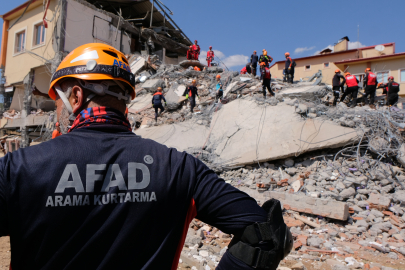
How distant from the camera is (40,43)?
15.0m

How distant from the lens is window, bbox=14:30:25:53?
1609 cm

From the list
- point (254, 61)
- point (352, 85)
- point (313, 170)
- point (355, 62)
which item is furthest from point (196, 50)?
point (313, 170)

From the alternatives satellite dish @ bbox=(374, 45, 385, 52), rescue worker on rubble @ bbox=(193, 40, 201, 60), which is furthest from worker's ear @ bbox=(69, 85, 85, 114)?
satellite dish @ bbox=(374, 45, 385, 52)

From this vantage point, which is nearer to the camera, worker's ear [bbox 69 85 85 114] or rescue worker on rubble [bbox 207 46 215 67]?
worker's ear [bbox 69 85 85 114]

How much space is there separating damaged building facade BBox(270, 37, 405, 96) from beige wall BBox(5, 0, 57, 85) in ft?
63.4

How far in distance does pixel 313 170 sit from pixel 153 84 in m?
10.7

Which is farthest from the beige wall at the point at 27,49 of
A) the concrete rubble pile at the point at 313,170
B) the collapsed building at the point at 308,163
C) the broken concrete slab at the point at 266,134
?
the broken concrete slab at the point at 266,134

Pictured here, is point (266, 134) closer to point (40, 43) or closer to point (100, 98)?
point (100, 98)

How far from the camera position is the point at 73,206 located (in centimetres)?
95

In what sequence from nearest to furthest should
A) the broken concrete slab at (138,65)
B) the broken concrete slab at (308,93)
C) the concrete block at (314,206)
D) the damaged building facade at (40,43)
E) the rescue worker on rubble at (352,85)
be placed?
the concrete block at (314,206) → the rescue worker on rubble at (352,85) → the broken concrete slab at (308,93) → the damaged building facade at (40,43) → the broken concrete slab at (138,65)

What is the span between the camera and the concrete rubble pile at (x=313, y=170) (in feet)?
14.4

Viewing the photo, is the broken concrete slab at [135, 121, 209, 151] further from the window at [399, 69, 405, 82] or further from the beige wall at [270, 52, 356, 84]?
the window at [399, 69, 405, 82]

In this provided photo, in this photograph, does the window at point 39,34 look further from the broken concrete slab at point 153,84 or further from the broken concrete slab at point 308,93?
the broken concrete slab at point 308,93

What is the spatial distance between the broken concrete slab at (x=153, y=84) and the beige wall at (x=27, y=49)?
5.14 meters
